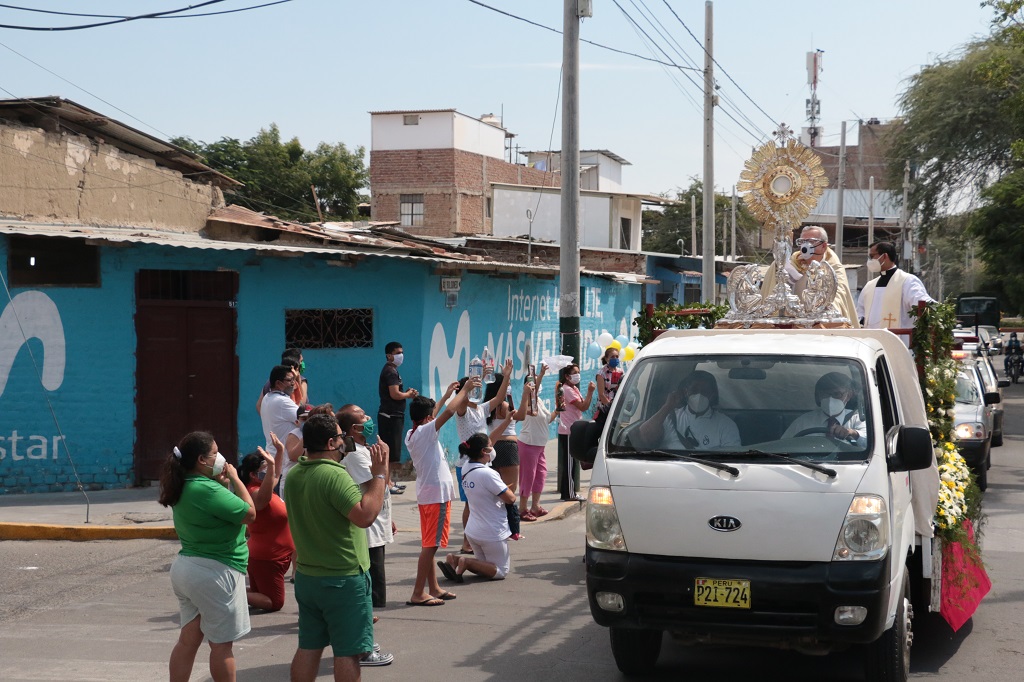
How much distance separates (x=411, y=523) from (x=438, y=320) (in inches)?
160

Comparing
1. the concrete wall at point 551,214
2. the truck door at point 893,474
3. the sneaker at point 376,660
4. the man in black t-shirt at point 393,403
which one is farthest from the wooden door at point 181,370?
the concrete wall at point 551,214

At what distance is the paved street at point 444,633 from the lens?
6.59 m

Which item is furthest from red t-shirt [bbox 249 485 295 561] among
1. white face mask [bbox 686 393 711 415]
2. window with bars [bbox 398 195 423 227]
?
window with bars [bbox 398 195 423 227]

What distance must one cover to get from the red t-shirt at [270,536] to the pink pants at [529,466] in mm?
4288

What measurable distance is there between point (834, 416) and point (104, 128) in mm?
13196

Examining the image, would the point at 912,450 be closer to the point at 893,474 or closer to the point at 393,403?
the point at 893,474

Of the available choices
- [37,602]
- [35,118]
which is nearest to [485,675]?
[37,602]

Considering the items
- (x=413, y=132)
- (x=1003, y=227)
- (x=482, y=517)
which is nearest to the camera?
(x=482, y=517)

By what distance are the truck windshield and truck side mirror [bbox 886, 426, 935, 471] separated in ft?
0.56

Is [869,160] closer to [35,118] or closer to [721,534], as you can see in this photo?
[35,118]

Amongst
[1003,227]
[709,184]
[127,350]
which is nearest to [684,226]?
[1003,227]

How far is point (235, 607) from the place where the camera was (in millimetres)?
5652

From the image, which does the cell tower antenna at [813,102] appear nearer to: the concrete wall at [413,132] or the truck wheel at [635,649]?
the concrete wall at [413,132]

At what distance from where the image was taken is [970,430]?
1397 cm
